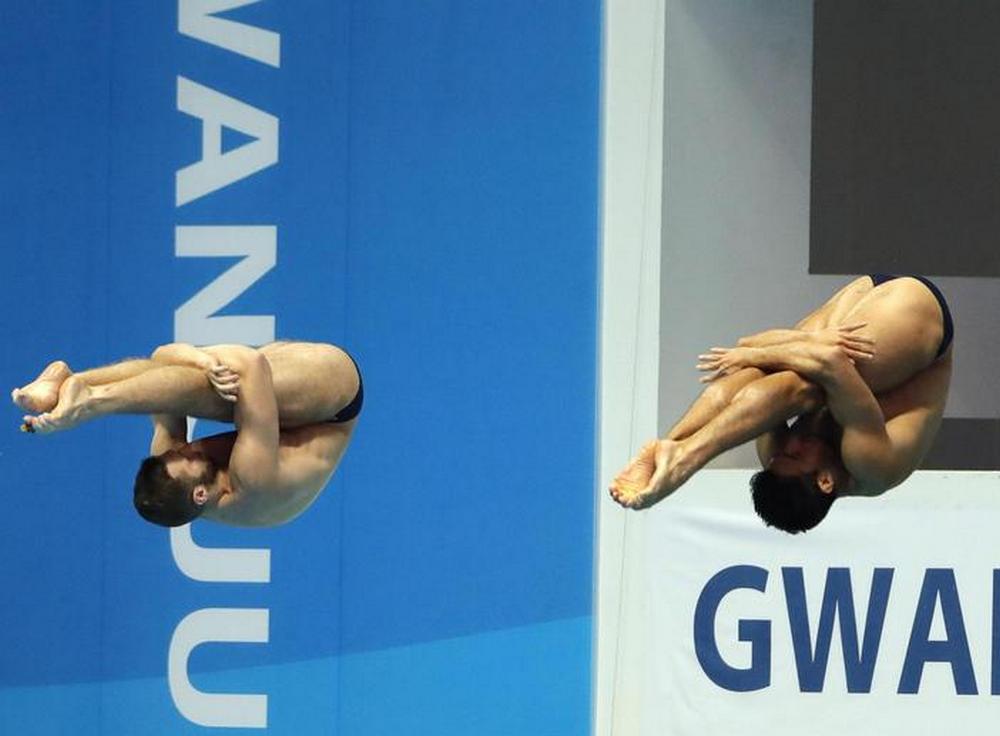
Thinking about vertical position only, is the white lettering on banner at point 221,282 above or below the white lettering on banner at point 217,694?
above

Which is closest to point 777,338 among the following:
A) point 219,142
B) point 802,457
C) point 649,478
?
point 802,457

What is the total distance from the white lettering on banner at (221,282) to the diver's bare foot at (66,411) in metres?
3.06

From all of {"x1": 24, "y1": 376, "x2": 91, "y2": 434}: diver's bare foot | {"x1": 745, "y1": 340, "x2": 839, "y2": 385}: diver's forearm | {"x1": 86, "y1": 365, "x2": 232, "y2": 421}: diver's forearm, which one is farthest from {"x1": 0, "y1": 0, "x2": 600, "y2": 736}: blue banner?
{"x1": 24, "y1": 376, "x2": 91, "y2": 434}: diver's bare foot

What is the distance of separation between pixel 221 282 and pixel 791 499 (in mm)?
3656

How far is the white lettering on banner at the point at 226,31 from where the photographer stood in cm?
810

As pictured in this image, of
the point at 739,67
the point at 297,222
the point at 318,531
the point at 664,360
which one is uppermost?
the point at 739,67

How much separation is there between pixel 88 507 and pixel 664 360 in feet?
9.40

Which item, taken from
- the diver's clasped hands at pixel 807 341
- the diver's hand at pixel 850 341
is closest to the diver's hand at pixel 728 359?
the diver's clasped hands at pixel 807 341

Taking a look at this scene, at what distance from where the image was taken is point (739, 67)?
7.73 metres

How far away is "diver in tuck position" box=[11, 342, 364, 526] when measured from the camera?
199 inches

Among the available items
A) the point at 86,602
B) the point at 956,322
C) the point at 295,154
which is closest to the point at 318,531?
the point at 86,602

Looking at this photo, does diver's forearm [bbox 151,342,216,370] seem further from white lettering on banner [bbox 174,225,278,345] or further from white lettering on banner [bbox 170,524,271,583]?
white lettering on banner [bbox 170,524,271,583]

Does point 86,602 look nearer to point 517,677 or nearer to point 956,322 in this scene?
point 517,677

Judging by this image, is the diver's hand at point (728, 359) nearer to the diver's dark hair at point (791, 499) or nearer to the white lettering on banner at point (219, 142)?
the diver's dark hair at point (791, 499)
